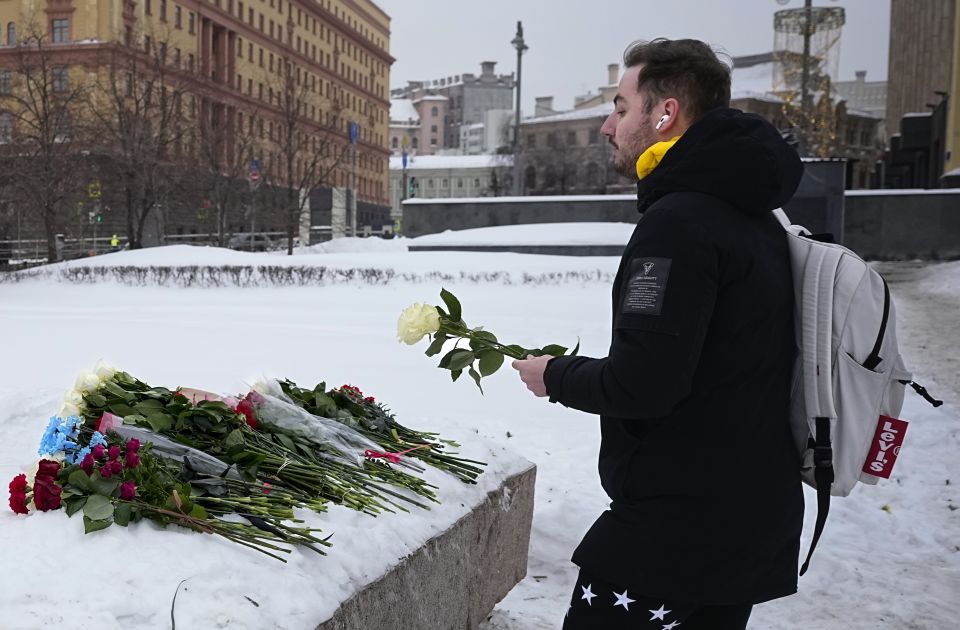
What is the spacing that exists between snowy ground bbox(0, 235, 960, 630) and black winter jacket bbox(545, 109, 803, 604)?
929 millimetres

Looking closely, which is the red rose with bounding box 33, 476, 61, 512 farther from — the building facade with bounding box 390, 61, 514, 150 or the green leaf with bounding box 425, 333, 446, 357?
the building facade with bounding box 390, 61, 514, 150

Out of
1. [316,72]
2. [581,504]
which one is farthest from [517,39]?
[316,72]

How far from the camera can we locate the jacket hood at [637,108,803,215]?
1.98 metres

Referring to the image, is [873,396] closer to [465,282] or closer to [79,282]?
[465,282]

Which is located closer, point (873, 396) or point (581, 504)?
point (873, 396)

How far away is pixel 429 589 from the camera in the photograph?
3191mm

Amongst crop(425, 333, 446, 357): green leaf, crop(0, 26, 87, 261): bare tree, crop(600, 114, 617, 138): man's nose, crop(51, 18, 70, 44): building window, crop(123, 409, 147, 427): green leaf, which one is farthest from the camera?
crop(51, 18, 70, 44): building window

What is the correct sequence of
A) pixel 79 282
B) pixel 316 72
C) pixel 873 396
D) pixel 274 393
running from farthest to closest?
pixel 316 72, pixel 79 282, pixel 274 393, pixel 873 396

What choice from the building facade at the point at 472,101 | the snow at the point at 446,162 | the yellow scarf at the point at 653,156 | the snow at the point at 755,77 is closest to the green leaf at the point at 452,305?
the yellow scarf at the point at 653,156

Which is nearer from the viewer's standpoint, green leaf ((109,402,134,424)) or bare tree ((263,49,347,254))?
green leaf ((109,402,134,424))

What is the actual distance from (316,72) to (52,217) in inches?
2774

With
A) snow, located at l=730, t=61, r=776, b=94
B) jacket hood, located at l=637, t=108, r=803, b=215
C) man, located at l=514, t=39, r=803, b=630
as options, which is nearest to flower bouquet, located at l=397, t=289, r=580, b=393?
man, located at l=514, t=39, r=803, b=630

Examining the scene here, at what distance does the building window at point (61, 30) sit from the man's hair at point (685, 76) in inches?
2619

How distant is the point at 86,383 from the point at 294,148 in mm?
39689
